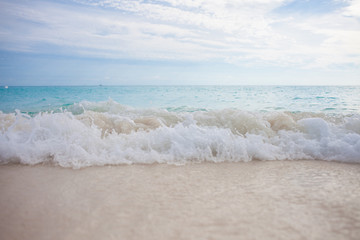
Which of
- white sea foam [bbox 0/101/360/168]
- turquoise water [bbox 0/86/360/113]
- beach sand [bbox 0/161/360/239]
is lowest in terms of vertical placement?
beach sand [bbox 0/161/360/239]

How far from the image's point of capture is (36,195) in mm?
2172

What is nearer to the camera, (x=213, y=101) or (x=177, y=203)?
(x=177, y=203)

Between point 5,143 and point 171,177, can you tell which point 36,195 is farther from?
point 5,143

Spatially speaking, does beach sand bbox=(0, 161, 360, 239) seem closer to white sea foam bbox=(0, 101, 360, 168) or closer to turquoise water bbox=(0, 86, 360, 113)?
white sea foam bbox=(0, 101, 360, 168)

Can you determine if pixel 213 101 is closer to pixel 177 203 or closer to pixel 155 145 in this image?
pixel 155 145

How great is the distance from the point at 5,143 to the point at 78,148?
1123 mm

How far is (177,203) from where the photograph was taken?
2037mm

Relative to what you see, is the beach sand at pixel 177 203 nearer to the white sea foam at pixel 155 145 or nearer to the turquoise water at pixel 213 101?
the white sea foam at pixel 155 145

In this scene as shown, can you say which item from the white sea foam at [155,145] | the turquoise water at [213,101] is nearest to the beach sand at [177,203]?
the white sea foam at [155,145]

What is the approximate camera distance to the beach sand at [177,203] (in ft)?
5.36

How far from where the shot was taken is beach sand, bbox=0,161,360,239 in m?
1.63

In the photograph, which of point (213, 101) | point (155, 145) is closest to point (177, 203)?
point (155, 145)

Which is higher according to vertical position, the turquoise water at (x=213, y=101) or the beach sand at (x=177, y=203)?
the turquoise water at (x=213, y=101)

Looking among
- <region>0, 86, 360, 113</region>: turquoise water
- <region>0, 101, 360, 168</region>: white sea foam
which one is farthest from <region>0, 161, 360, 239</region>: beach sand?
<region>0, 86, 360, 113</region>: turquoise water
